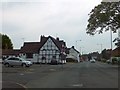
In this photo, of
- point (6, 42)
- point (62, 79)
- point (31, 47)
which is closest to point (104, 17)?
point (62, 79)

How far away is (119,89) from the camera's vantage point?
1605 centimetres

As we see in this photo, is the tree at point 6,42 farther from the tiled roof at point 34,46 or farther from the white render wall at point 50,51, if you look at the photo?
the white render wall at point 50,51

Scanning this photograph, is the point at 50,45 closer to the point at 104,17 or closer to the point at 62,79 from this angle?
the point at 104,17

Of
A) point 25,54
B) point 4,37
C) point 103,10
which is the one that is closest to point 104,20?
point 103,10

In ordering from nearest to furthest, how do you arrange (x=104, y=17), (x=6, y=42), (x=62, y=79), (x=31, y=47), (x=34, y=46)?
(x=62, y=79) → (x=104, y=17) → (x=31, y=47) → (x=34, y=46) → (x=6, y=42)

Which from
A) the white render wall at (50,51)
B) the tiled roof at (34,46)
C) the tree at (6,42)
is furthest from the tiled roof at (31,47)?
the tree at (6,42)

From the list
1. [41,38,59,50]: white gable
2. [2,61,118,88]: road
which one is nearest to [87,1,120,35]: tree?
[2,61,118,88]: road

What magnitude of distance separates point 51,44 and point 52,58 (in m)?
3.84

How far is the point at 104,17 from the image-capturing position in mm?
52281

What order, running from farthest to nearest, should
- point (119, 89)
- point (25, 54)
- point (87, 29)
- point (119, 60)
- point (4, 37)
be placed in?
1. point (4, 37)
2. point (25, 54)
3. point (119, 60)
4. point (87, 29)
5. point (119, 89)

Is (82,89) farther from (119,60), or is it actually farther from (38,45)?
(38,45)

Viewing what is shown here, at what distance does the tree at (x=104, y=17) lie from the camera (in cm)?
5238

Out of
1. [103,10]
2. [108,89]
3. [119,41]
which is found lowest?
[108,89]

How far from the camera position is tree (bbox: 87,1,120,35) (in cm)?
5238
